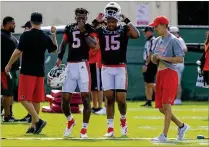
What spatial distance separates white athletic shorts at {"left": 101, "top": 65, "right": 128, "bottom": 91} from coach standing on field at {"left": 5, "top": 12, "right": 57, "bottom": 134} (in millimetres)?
1348

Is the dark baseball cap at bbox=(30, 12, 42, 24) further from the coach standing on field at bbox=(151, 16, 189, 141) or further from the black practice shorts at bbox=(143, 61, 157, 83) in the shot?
the black practice shorts at bbox=(143, 61, 157, 83)

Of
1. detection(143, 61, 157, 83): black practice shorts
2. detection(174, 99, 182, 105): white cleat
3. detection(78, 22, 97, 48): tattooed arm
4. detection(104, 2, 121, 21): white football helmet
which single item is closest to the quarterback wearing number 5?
detection(104, 2, 121, 21): white football helmet

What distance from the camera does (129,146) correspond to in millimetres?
13883

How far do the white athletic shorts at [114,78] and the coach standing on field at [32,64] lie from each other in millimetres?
1348

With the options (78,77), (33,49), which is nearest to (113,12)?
(78,77)

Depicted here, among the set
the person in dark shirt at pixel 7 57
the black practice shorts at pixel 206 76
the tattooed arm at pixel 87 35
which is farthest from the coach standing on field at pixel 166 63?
the person in dark shirt at pixel 7 57

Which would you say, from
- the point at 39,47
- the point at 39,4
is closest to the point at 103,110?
the point at 39,47

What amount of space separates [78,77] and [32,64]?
1.06m

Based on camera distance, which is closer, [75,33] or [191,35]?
[75,33]

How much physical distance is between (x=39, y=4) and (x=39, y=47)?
56.1 feet

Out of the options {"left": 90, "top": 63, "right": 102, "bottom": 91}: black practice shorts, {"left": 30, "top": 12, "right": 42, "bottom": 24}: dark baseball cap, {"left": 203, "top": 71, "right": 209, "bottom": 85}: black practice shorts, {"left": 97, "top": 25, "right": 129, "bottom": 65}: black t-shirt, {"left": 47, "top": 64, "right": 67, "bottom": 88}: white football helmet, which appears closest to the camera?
{"left": 97, "top": 25, "right": 129, "bottom": 65}: black t-shirt

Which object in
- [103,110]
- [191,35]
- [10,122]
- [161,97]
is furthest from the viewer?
[191,35]

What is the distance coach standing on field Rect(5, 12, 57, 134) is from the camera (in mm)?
16250

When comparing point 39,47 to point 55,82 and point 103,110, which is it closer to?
point 55,82
